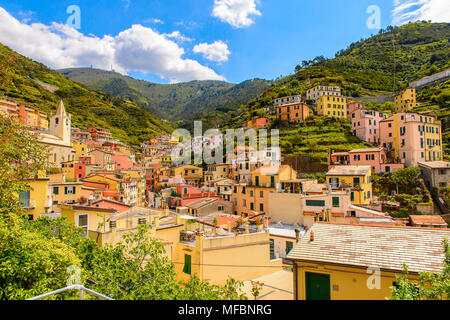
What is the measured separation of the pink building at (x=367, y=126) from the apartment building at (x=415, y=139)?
5.53m

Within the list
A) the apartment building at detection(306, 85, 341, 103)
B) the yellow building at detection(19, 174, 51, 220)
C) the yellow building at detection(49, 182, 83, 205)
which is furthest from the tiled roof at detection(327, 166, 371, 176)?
the apartment building at detection(306, 85, 341, 103)

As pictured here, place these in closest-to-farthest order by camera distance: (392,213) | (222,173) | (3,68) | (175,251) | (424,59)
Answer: (3,68) < (175,251) < (392,213) < (222,173) < (424,59)

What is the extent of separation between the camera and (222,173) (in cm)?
4578

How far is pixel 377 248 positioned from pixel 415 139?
133ft

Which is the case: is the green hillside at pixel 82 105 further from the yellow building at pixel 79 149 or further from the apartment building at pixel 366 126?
the apartment building at pixel 366 126

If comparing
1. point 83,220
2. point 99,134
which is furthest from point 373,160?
point 99,134

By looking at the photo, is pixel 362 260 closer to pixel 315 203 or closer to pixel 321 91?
pixel 315 203

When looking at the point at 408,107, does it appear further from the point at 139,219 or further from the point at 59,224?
the point at 59,224

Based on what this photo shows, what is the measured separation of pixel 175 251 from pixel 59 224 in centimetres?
560

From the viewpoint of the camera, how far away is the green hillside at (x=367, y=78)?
50500 millimetres

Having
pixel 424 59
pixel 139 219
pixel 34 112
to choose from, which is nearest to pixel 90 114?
pixel 34 112

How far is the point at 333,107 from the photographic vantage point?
6262 cm

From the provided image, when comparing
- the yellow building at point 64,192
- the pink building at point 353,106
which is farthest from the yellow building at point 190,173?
the pink building at point 353,106

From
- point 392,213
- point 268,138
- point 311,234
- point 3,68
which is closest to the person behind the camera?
point 3,68
